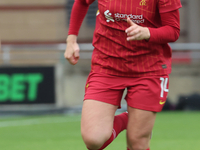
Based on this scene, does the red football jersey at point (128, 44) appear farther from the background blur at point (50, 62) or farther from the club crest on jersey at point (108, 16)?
the background blur at point (50, 62)

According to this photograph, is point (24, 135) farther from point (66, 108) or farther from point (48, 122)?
point (66, 108)

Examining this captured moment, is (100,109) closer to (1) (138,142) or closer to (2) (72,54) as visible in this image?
(1) (138,142)

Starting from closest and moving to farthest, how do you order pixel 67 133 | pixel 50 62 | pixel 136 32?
1. pixel 136 32
2. pixel 67 133
3. pixel 50 62

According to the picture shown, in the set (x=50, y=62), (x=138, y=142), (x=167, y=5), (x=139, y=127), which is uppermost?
(x=167, y=5)

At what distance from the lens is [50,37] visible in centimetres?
1070

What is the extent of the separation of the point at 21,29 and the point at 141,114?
8379 mm

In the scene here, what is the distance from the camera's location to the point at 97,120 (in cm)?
288

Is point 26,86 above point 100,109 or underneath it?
underneath

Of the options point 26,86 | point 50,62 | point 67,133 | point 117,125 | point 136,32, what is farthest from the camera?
point 50,62

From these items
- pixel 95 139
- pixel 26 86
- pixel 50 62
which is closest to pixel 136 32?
pixel 95 139

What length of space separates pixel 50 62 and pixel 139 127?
227 inches

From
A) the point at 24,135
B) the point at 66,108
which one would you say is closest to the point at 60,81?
the point at 66,108

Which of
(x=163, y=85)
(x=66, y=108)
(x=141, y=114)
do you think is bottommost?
(x=66, y=108)

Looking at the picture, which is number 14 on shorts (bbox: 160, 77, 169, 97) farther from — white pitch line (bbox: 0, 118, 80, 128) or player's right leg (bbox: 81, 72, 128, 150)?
white pitch line (bbox: 0, 118, 80, 128)
